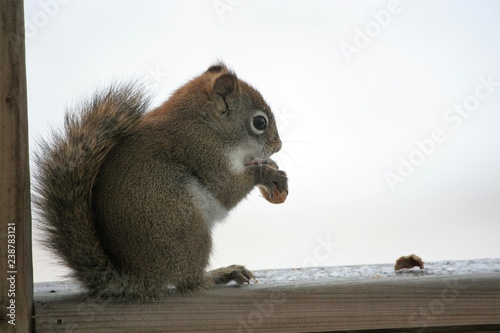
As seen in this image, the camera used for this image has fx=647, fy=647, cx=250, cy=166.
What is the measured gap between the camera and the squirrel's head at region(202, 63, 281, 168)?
1.69 metres

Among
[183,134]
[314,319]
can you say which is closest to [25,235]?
[183,134]

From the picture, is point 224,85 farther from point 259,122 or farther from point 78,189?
point 78,189

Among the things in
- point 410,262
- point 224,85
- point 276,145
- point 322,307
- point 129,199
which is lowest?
point 322,307

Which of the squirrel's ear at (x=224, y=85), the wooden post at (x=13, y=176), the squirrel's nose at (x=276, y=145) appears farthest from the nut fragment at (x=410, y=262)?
the wooden post at (x=13, y=176)

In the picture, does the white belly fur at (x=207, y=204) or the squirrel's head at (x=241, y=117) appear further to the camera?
the squirrel's head at (x=241, y=117)

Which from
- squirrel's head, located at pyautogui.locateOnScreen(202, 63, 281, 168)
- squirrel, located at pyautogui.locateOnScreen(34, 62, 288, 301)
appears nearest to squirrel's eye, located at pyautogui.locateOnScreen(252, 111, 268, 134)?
squirrel's head, located at pyautogui.locateOnScreen(202, 63, 281, 168)

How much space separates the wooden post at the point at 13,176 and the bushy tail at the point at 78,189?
0.40 feet

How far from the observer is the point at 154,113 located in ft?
5.50

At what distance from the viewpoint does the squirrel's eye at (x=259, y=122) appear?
1754mm

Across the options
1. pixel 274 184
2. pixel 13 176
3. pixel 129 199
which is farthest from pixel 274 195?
pixel 13 176

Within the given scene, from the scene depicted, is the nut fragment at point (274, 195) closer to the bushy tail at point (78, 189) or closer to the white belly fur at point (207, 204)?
the white belly fur at point (207, 204)

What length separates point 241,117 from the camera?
174cm

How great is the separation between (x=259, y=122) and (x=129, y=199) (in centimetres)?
51

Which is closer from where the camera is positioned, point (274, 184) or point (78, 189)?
point (78, 189)
